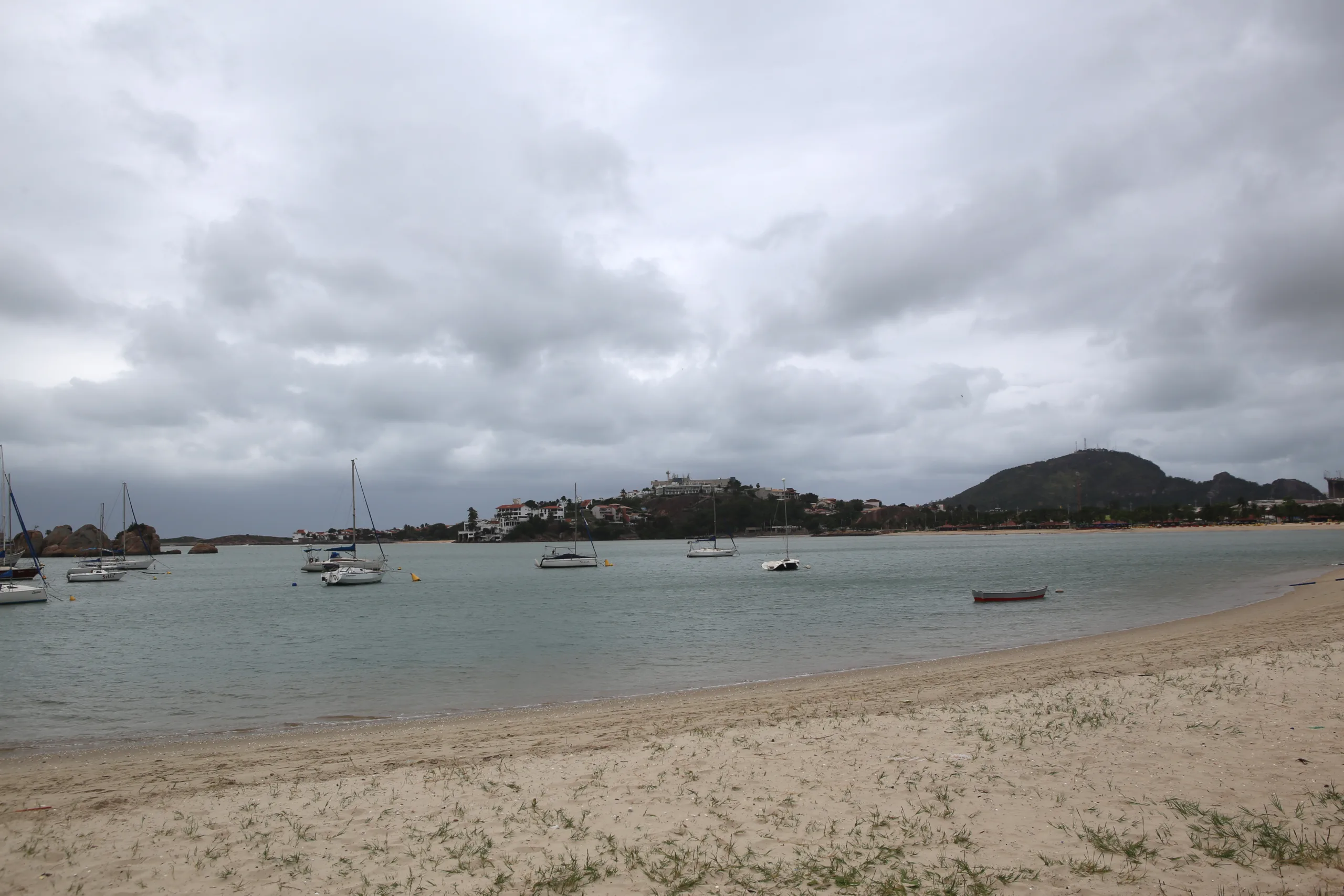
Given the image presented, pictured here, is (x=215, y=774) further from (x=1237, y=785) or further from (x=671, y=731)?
(x=1237, y=785)

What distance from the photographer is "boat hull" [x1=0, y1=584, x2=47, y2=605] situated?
61.6 m

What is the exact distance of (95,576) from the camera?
9388 centimetres

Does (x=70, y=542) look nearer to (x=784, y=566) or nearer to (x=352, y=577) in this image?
(x=352, y=577)

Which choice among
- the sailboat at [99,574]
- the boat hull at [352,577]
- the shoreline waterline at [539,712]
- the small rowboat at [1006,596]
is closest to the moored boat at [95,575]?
the sailboat at [99,574]

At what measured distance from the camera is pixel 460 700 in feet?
68.7

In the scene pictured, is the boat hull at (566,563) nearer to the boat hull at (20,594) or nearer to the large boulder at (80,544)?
the boat hull at (20,594)

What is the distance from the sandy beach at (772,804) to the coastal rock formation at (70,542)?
8248 inches

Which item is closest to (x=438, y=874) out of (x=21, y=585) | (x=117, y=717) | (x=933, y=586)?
(x=117, y=717)

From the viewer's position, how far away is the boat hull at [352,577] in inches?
3123

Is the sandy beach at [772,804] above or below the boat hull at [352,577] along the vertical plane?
above

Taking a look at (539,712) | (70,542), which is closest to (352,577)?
(539,712)

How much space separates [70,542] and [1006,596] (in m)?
218

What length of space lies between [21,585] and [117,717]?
57651mm

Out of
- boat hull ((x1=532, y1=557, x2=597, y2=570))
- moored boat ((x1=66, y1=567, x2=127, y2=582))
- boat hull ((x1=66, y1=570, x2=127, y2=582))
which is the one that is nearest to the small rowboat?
boat hull ((x1=532, y1=557, x2=597, y2=570))
